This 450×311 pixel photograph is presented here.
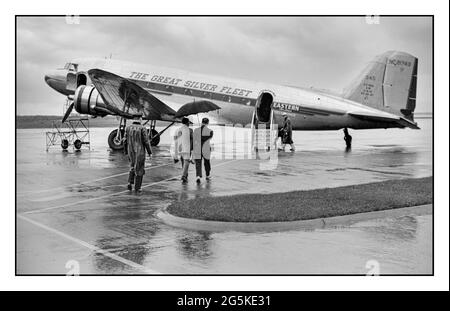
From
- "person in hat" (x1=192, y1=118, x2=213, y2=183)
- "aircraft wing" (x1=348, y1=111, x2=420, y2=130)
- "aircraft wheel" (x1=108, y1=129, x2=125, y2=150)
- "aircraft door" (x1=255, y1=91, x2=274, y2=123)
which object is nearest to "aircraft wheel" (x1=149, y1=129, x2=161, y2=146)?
"aircraft wheel" (x1=108, y1=129, x2=125, y2=150)

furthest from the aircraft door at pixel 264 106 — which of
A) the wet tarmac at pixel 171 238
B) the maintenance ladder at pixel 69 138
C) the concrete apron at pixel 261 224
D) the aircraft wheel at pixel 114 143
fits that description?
the concrete apron at pixel 261 224

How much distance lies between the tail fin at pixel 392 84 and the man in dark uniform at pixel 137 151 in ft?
53.7

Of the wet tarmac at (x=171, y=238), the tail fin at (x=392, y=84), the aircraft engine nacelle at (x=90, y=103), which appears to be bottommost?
the wet tarmac at (x=171, y=238)

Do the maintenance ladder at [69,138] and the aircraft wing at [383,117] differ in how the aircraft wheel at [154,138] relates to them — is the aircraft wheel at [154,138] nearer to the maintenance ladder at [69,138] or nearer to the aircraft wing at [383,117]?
the maintenance ladder at [69,138]

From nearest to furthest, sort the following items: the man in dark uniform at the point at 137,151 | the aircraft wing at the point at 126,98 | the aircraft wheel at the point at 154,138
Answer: the man in dark uniform at the point at 137,151 → the aircraft wing at the point at 126,98 → the aircraft wheel at the point at 154,138

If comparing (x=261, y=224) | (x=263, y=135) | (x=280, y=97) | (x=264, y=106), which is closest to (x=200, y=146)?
(x=261, y=224)

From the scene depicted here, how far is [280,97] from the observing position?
27.3 metres

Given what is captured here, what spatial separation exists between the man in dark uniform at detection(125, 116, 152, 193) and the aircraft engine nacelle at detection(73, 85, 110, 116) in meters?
10.6

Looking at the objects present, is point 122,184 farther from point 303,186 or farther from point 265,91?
→ point 265,91

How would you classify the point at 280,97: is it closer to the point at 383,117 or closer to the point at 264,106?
the point at 264,106

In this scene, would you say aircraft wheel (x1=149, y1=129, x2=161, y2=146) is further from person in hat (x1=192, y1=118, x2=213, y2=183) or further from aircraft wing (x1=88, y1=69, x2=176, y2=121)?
person in hat (x1=192, y1=118, x2=213, y2=183)

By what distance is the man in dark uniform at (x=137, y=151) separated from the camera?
14344 mm

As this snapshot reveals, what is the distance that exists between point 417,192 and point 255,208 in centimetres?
447

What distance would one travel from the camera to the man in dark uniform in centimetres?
1434
